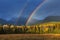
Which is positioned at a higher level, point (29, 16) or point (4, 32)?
point (29, 16)

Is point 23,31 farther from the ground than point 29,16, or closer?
closer

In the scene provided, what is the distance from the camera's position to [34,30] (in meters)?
13.5

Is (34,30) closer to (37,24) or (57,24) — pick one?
(37,24)

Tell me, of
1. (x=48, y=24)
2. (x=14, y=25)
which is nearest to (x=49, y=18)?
(x=48, y=24)

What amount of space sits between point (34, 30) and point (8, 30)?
68.9 inches

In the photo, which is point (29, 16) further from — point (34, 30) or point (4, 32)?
point (4, 32)

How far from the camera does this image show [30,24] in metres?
14.0

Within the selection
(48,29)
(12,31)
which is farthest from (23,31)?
(48,29)

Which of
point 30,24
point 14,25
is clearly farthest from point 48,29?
point 14,25

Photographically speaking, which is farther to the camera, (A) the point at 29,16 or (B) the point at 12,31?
(A) the point at 29,16

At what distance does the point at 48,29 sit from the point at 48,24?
52cm

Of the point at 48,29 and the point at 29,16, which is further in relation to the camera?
the point at 29,16

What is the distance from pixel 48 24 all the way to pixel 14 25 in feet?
7.74

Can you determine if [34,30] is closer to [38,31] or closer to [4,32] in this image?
[38,31]
